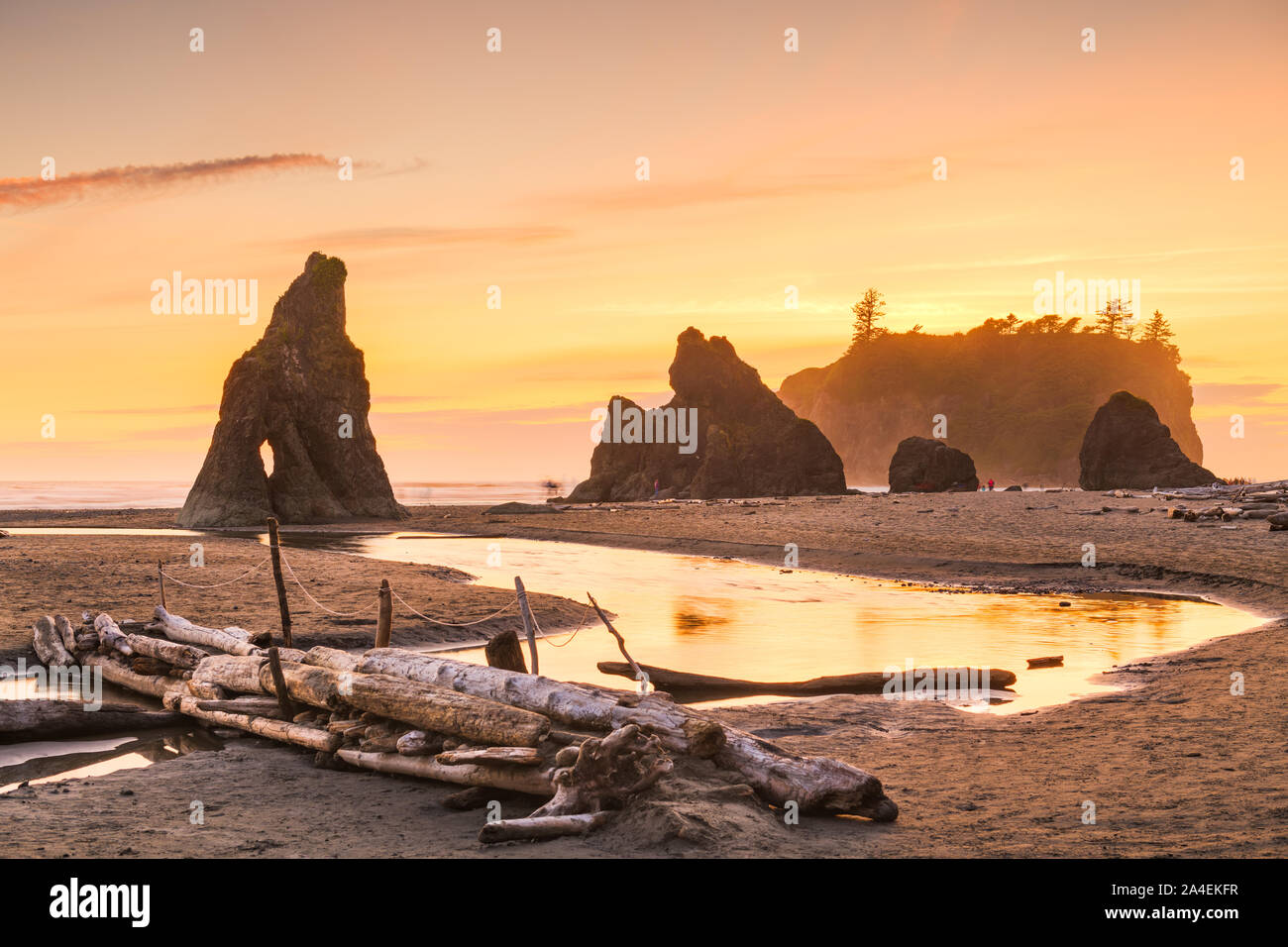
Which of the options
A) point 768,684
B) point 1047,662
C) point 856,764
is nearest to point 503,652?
point 856,764

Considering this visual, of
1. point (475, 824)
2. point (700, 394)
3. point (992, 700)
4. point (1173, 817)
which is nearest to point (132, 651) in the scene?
point (475, 824)

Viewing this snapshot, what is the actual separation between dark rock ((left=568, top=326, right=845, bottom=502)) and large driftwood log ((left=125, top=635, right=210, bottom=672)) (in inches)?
2988

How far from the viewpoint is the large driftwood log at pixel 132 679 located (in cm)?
1396

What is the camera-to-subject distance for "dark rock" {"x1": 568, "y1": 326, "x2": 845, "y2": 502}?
295 feet

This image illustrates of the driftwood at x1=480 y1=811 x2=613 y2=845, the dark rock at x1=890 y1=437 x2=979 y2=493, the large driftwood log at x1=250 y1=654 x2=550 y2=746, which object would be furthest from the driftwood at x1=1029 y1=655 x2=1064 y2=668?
the dark rock at x1=890 y1=437 x2=979 y2=493

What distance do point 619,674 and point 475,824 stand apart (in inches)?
269

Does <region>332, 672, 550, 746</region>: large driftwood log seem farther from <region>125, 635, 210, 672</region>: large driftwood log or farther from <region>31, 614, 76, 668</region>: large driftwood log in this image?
<region>31, 614, 76, 668</region>: large driftwood log

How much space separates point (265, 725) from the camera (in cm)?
1127

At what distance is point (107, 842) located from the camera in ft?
23.6

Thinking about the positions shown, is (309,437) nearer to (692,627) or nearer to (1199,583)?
(692,627)

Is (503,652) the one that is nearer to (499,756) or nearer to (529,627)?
(529,627)

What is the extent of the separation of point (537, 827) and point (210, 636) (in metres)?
9.32

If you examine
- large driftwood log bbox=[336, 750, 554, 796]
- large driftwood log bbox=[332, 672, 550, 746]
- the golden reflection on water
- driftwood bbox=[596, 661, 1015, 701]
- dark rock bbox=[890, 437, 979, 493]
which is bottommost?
the golden reflection on water

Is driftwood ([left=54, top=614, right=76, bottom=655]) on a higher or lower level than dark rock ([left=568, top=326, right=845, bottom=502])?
lower
